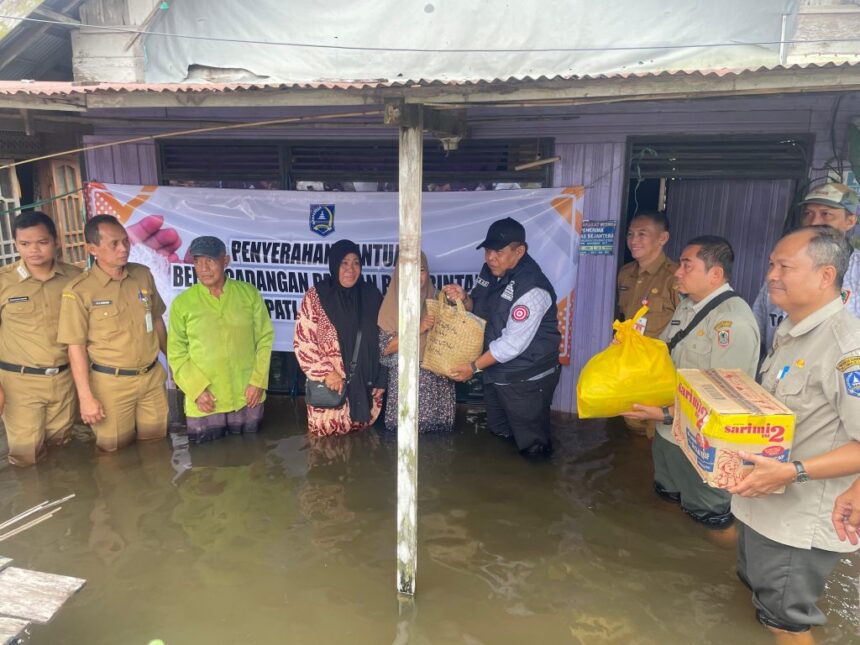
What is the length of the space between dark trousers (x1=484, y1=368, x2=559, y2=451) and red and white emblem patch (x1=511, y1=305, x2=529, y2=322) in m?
0.48

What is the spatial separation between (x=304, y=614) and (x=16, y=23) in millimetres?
4874

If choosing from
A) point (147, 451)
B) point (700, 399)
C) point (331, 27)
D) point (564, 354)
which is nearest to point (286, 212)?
point (331, 27)

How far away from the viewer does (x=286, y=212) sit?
5.19 metres

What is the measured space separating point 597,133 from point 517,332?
6.10ft

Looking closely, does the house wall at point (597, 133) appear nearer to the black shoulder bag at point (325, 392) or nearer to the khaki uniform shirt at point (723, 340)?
the khaki uniform shirt at point (723, 340)

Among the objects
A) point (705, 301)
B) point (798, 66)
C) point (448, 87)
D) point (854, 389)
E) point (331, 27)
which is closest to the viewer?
point (854, 389)

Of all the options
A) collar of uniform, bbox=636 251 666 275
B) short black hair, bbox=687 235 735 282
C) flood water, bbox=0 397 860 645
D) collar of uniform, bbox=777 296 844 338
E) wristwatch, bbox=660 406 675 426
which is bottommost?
flood water, bbox=0 397 860 645

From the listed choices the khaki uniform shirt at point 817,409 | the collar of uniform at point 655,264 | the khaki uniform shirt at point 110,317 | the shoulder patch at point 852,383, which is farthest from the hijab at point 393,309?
the shoulder patch at point 852,383

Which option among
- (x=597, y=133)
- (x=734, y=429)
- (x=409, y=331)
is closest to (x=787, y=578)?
(x=734, y=429)

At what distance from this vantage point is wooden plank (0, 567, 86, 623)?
7.23ft

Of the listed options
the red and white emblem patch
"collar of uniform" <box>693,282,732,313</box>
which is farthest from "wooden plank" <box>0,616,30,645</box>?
"collar of uniform" <box>693,282,732,313</box>

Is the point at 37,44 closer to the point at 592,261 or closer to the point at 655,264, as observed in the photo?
the point at 592,261

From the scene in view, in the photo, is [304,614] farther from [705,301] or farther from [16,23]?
[16,23]

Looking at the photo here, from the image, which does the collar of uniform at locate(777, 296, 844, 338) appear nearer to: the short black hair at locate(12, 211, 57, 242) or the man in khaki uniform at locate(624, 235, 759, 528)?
the man in khaki uniform at locate(624, 235, 759, 528)
